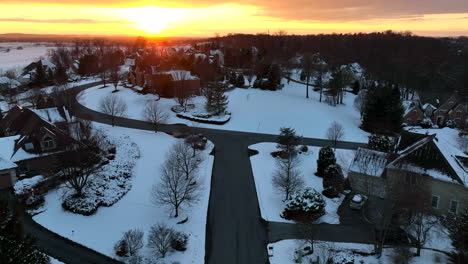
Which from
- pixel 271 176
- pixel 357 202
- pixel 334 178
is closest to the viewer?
pixel 357 202

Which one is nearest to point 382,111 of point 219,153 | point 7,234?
point 219,153

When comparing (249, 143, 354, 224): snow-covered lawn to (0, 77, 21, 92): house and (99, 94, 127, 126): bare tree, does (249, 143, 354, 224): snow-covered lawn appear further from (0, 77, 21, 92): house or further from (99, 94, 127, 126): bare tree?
(0, 77, 21, 92): house

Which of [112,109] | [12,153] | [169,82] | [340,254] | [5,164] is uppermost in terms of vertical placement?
[169,82]

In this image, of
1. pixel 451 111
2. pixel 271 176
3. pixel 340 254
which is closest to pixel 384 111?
pixel 451 111

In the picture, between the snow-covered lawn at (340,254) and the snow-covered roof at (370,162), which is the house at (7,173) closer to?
the snow-covered lawn at (340,254)

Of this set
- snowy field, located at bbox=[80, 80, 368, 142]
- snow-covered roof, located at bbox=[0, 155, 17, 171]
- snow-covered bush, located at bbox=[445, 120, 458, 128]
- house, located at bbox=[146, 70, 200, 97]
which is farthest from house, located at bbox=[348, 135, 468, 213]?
house, located at bbox=[146, 70, 200, 97]

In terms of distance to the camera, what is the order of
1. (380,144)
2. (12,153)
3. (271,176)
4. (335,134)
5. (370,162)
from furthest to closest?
(335,134), (380,144), (271,176), (12,153), (370,162)

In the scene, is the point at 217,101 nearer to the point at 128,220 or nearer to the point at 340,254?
the point at 128,220
